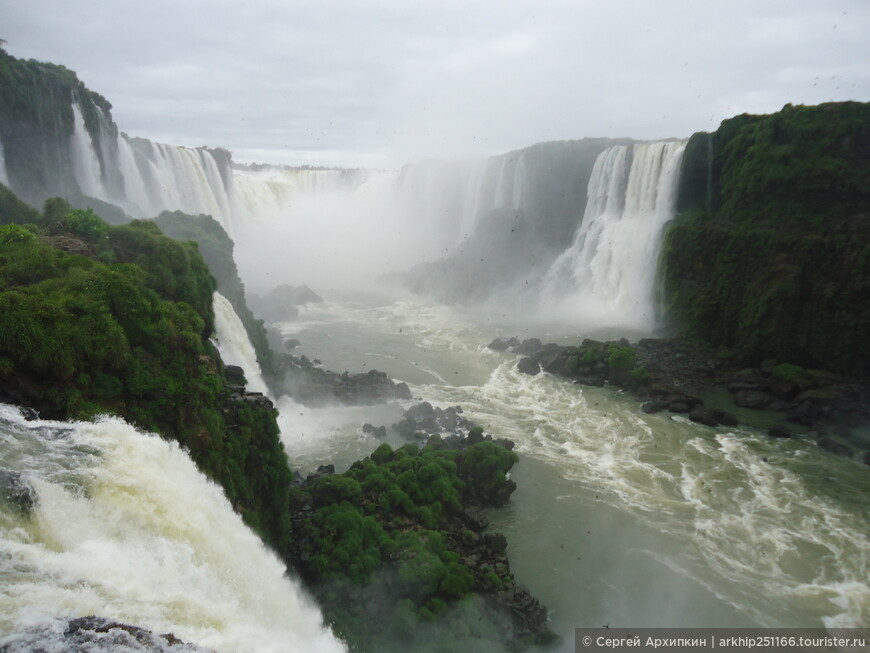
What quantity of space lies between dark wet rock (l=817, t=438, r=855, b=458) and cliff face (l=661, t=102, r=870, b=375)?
562 cm

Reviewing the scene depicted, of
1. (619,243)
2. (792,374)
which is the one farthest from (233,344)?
(619,243)

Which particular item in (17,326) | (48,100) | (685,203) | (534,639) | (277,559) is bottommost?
(534,639)

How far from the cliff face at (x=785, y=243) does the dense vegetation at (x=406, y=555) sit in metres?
15.8

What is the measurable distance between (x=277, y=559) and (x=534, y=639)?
16.6 feet

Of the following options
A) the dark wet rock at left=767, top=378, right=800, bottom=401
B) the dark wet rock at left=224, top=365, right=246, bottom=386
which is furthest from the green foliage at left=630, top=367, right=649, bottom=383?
the dark wet rock at left=224, top=365, right=246, bottom=386

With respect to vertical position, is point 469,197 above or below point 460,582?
above

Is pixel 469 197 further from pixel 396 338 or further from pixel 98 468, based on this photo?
pixel 98 468

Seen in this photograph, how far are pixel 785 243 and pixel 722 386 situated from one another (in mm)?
6977

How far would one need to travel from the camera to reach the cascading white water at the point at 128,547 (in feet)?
17.4

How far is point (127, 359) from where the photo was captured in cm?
898

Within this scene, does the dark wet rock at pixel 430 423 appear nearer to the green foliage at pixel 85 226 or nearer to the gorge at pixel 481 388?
the gorge at pixel 481 388

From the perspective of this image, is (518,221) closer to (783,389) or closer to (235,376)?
(783,389)

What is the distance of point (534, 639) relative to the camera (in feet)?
32.6

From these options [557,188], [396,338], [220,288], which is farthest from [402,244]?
[220,288]
